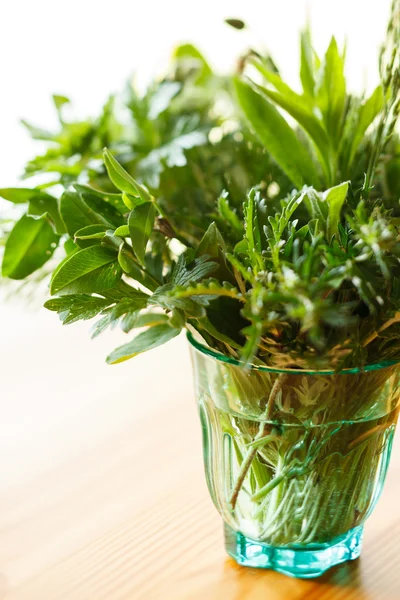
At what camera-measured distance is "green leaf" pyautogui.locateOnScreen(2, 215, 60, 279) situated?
0.45 meters

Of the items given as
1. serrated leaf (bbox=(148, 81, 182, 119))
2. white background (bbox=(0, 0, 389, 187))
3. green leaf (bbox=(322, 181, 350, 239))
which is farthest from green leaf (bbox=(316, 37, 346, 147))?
white background (bbox=(0, 0, 389, 187))

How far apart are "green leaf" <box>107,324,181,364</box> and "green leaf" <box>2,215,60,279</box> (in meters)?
0.13

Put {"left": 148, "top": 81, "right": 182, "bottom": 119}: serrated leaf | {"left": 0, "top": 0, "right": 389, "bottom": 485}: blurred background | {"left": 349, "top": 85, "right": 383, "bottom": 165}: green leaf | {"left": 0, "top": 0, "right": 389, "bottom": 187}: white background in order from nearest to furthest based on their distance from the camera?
{"left": 349, "top": 85, "right": 383, "bottom": 165}: green leaf → {"left": 148, "top": 81, "right": 182, "bottom": 119}: serrated leaf → {"left": 0, "top": 0, "right": 389, "bottom": 485}: blurred background → {"left": 0, "top": 0, "right": 389, "bottom": 187}: white background

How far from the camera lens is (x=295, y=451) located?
388mm

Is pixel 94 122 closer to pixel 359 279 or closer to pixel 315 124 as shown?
pixel 315 124

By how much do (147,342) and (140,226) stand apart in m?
0.06

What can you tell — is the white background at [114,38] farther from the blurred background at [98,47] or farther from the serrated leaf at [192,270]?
the serrated leaf at [192,270]

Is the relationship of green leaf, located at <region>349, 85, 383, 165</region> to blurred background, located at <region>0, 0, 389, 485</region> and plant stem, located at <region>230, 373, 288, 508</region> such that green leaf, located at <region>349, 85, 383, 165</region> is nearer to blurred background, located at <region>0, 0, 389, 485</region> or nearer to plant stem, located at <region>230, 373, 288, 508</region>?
plant stem, located at <region>230, 373, 288, 508</region>

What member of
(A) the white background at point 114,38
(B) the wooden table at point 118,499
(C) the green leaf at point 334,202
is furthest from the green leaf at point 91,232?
(A) the white background at point 114,38

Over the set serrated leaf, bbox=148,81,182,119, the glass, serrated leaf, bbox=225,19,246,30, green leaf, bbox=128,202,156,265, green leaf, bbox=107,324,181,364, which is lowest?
the glass

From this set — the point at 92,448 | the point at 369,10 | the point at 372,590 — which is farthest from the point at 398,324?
the point at 369,10

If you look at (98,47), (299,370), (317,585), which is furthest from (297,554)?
(98,47)

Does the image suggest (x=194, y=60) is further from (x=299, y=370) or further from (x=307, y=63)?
(x=299, y=370)

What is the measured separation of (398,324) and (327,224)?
0.21 ft
